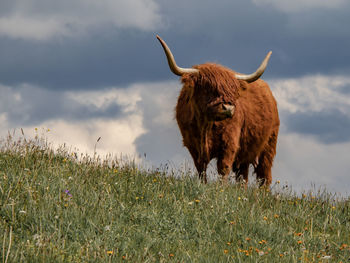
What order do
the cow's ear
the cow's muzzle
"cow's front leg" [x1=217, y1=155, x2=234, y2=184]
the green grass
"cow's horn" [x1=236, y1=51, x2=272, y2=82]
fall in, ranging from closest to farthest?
1. the green grass
2. the cow's muzzle
3. "cow's front leg" [x1=217, y1=155, x2=234, y2=184]
4. the cow's ear
5. "cow's horn" [x1=236, y1=51, x2=272, y2=82]

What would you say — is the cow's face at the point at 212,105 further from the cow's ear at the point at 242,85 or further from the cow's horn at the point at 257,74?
the cow's horn at the point at 257,74

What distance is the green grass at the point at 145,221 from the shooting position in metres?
4.54

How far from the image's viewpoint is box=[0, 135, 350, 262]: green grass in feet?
14.9

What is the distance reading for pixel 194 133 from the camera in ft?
28.0

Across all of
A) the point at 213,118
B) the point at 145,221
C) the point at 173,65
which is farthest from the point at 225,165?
the point at 145,221

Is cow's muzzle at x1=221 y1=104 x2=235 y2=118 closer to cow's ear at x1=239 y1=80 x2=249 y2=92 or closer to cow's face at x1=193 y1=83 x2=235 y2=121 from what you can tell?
cow's face at x1=193 y1=83 x2=235 y2=121

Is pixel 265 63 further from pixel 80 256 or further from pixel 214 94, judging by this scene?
pixel 80 256

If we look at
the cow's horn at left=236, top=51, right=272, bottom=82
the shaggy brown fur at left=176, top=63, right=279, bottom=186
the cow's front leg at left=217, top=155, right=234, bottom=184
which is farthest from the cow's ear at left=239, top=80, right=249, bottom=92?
the cow's front leg at left=217, top=155, right=234, bottom=184

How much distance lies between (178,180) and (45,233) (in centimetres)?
302

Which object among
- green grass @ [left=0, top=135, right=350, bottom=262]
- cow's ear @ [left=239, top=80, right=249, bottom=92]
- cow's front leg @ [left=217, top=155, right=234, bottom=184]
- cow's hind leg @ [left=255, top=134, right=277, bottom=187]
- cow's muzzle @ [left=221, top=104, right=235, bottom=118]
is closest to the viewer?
green grass @ [left=0, top=135, right=350, bottom=262]

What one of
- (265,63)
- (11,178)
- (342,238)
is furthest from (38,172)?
Result: (265,63)

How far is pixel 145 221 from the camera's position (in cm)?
549

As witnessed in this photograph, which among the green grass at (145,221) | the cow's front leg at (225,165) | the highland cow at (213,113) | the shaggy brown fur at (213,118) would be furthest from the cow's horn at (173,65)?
the green grass at (145,221)

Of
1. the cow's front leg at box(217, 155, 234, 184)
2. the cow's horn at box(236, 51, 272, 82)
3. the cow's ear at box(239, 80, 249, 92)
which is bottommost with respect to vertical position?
the cow's front leg at box(217, 155, 234, 184)
